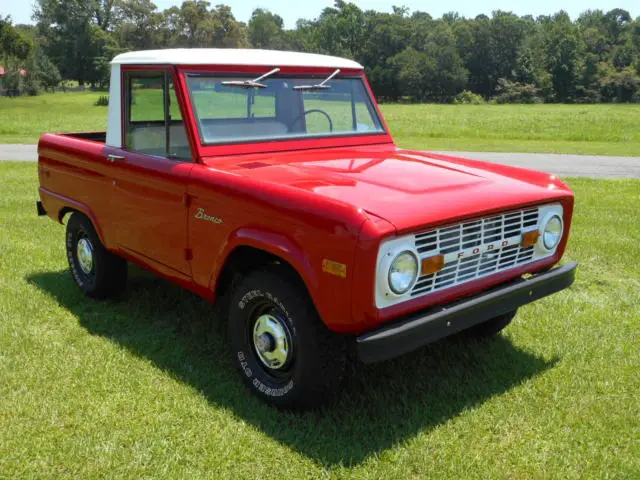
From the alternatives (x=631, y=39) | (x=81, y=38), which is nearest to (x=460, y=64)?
(x=631, y=39)

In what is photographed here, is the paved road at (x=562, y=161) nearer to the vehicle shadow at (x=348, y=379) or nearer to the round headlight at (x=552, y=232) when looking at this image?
the round headlight at (x=552, y=232)

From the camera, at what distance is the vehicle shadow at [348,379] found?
339cm

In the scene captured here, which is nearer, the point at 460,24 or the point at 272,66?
the point at 272,66

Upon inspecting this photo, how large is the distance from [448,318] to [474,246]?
440 mm

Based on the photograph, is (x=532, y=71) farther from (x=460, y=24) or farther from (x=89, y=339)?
(x=89, y=339)

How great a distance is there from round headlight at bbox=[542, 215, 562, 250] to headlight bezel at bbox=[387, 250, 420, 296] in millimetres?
1110

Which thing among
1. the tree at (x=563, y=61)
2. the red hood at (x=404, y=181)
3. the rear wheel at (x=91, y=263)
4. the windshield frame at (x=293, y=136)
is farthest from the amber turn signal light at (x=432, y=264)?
the tree at (x=563, y=61)

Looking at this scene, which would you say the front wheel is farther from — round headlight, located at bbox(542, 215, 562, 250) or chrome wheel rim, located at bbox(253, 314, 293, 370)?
round headlight, located at bbox(542, 215, 562, 250)

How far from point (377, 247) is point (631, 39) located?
11362cm

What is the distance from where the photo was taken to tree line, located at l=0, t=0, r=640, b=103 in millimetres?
81188

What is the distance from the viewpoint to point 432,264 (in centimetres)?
317

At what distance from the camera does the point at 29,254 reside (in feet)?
21.8

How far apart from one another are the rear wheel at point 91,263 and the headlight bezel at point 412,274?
2.87 meters

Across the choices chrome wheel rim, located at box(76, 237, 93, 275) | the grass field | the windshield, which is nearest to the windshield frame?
the windshield
